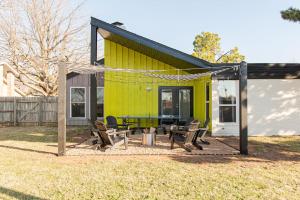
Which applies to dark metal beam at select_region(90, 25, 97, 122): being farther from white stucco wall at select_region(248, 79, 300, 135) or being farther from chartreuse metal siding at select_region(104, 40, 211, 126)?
white stucco wall at select_region(248, 79, 300, 135)

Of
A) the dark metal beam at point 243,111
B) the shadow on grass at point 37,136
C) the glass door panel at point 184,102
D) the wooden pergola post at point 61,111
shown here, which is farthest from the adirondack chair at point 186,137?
the glass door panel at point 184,102

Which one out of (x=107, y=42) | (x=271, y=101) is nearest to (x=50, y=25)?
(x=107, y=42)

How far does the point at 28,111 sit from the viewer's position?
15375mm

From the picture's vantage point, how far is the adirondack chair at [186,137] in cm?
684

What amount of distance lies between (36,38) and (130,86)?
11419mm

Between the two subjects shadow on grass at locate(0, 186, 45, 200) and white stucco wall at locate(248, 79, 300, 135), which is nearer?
shadow on grass at locate(0, 186, 45, 200)

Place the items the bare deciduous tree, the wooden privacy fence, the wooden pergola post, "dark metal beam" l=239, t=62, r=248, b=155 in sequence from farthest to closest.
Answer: the bare deciduous tree < the wooden privacy fence < "dark metal beam" l=239, t=62, r=248, b=155 < the wooden pergola post

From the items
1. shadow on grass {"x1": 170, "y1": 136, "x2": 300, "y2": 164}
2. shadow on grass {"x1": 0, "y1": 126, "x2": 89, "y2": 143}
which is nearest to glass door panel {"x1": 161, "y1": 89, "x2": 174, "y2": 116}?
shadow on grass {"x1": 0, "y1": 126, "x2": 89, "y2": 143}

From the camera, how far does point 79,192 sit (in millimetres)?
3834

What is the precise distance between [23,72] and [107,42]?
36.4ft

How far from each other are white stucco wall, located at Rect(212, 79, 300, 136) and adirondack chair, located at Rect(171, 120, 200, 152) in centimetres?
407

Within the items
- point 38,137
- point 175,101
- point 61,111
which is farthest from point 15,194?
point 175,101

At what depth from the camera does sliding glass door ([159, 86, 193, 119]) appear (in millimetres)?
12031

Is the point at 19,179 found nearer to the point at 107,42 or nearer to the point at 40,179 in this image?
the point at 40,179
